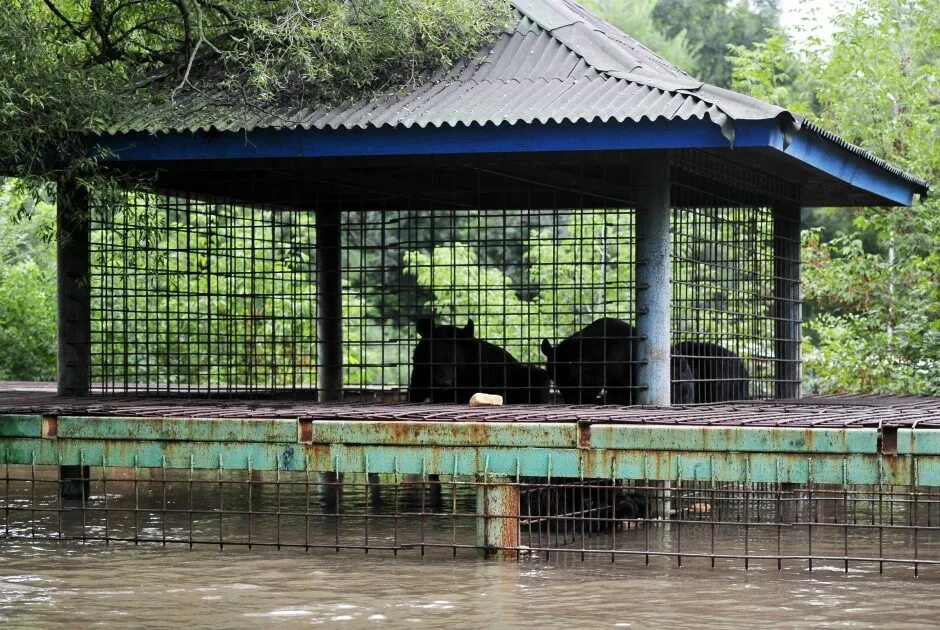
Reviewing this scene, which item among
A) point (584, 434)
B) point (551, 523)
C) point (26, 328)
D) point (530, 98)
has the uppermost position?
point (530, 98)

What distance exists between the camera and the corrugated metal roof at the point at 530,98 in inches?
459

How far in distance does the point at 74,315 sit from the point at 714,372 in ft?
22.4

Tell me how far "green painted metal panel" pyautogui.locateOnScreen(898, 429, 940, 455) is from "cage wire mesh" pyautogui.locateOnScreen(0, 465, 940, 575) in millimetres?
490

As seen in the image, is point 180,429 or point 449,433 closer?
point 449,433

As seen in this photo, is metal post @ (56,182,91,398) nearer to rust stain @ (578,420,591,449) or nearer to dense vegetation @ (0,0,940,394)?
dense vegetation @ (0,0,940,394)

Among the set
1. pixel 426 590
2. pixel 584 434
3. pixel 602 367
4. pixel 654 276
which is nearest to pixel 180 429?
pixel 426 590

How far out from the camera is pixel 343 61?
13156 millimetres

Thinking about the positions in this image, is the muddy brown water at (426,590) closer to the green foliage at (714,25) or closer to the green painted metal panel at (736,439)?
the green painted metal panel at (736,439)

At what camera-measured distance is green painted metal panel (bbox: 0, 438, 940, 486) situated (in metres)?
9.31

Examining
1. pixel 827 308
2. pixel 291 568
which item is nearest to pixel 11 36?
pixel 291 568

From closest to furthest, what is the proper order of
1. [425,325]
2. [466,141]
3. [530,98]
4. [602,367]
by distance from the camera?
[466,141], [530,98], [602,367], [425,325]

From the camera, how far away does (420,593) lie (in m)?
9.21

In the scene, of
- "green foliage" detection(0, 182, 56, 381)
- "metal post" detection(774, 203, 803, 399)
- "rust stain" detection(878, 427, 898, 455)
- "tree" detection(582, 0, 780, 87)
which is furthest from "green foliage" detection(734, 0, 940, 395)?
"tree" detection(582, 0, 780, 87)

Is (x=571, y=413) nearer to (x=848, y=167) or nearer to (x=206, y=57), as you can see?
(x=848, y=167)
